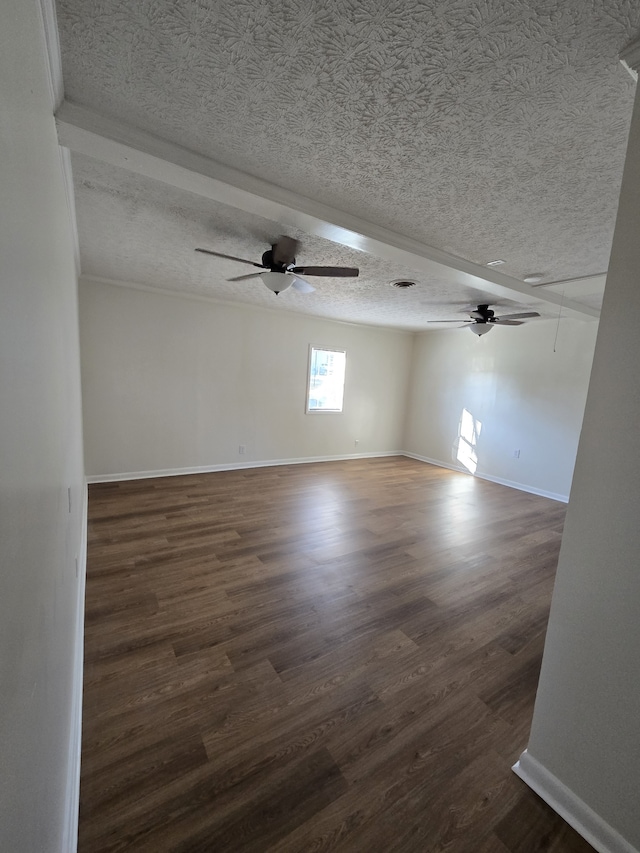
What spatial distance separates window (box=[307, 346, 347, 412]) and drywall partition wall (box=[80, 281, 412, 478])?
143 millimetres

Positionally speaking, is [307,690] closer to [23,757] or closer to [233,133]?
[23,757]

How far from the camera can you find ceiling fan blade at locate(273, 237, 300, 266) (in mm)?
2547

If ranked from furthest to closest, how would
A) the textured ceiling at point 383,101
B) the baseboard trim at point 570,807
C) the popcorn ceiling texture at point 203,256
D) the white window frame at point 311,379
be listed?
1. the white window frame at point 311,379
2. the popcorn ceiling texture at point 203,256
3. the baseboard trim at point 570,807
4. the textured ceiling at point 383,101

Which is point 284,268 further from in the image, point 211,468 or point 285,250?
point 211,468

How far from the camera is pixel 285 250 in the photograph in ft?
8.54

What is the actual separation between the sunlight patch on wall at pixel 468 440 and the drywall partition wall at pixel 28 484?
19.9 feet

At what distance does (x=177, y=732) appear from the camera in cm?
141

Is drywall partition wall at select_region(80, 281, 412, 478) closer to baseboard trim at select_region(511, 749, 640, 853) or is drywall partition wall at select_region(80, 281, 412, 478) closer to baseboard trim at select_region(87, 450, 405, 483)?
baseboard trim at select_region(87, 450, 405, 483)

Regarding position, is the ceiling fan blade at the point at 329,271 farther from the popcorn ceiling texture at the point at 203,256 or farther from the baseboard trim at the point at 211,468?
A: the baseboard trim at the point at 211,468

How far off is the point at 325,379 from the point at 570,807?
5.44m

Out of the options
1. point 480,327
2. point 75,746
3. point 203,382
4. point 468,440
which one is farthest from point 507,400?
point 75,746

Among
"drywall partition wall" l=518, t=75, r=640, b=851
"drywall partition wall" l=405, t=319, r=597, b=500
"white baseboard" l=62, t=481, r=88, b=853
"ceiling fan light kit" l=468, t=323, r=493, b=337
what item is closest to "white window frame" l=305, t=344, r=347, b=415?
"drywall partition wall" l=405, t=319, r=597, b=500

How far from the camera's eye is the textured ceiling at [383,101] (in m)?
0.99

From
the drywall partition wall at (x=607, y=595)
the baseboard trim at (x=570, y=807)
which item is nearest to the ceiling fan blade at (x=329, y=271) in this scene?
the drywall partition wall at (x=607, y=595)
